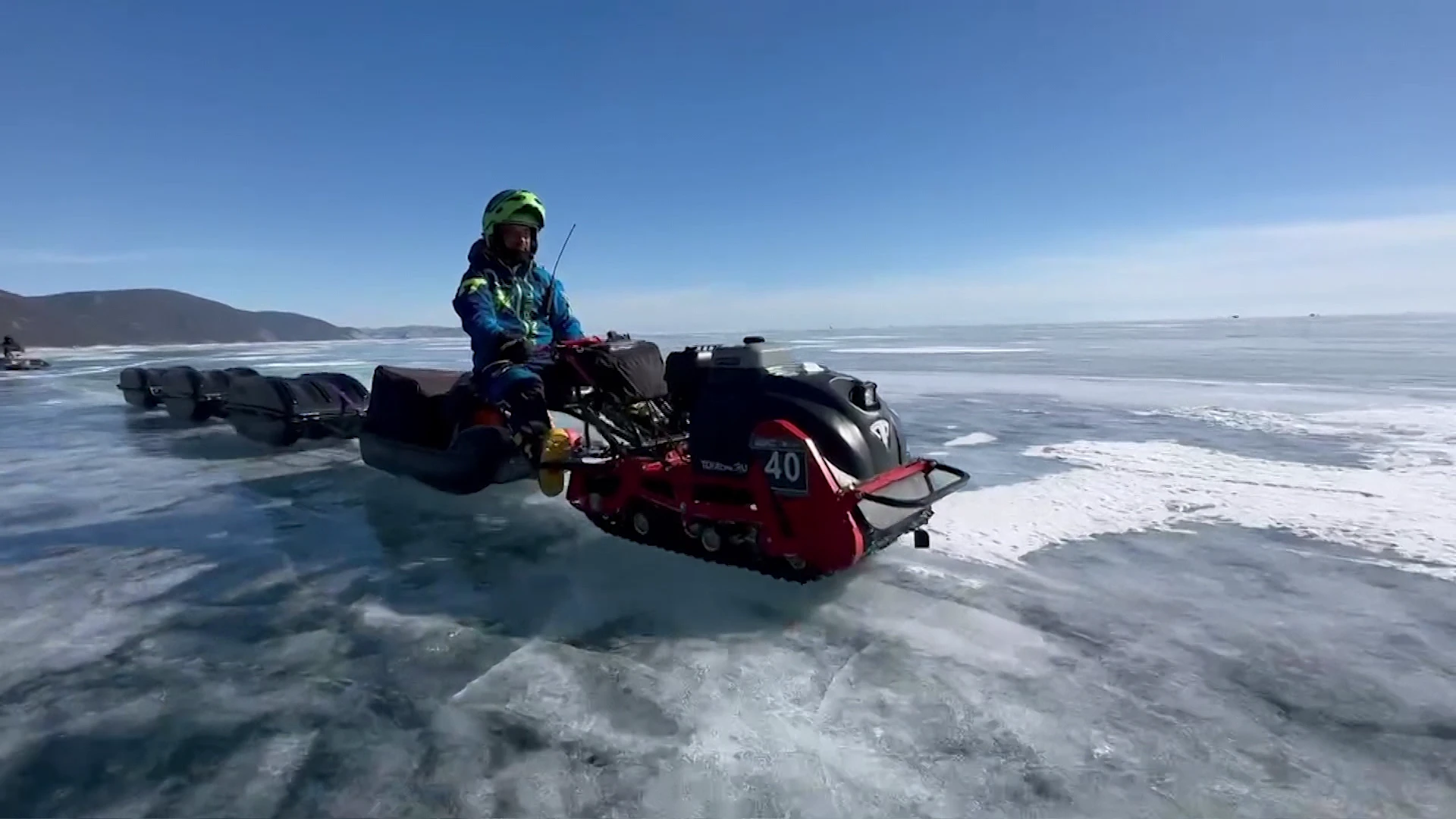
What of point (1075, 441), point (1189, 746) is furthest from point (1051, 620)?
point (1075, 441)

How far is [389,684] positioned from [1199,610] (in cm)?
314

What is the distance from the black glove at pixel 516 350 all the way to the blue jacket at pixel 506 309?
0.12m

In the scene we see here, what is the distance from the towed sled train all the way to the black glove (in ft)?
0.65

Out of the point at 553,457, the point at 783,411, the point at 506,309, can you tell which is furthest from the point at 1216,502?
the point at 506,309

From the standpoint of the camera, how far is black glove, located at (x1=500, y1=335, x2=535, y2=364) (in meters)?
4.08

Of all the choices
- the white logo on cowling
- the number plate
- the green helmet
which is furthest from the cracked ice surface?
the green helmet

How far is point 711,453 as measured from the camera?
10.9ft

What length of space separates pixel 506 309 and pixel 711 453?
7.87 ft

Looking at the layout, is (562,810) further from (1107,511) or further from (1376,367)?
(1376,367)

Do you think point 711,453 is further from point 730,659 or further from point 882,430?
point 730,659

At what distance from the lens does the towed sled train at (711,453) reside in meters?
3.04

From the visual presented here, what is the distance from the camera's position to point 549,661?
2.63 meters

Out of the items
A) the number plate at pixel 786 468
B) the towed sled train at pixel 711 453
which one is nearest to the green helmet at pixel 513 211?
the towed sled train at pixel 711 453

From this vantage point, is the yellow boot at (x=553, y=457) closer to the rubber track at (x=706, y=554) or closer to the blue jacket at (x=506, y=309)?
the rubber track at (x=706, y=554)
